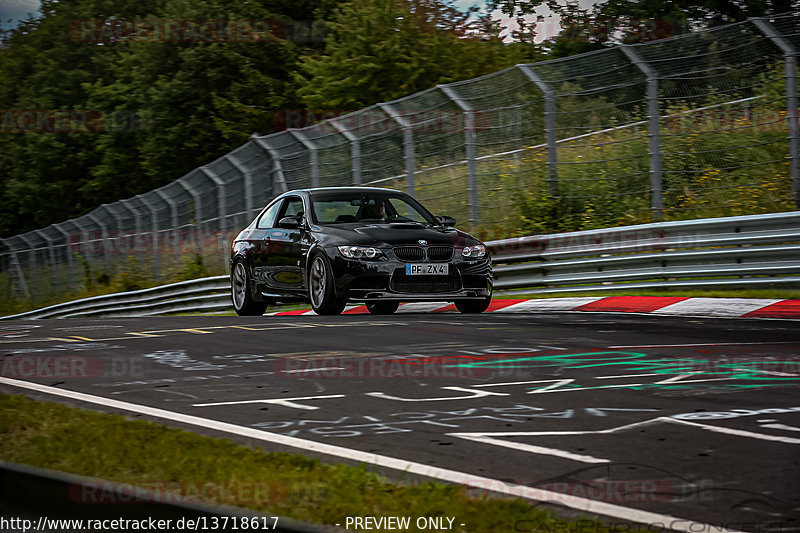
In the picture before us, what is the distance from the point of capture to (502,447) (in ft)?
16.2

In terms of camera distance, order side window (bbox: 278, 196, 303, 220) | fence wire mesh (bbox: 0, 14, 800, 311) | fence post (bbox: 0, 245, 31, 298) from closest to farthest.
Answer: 1. fence wire mesh (bbox: 0, 14, 800, 311)
2. side window (bbox: 278, 196, 303, 220)
3. fence post (bbox: 0, 245, 31, 298)

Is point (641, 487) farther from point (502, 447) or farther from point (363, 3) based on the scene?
point (363, 3)

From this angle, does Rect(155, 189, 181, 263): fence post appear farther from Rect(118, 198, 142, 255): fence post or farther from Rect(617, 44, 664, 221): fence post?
Rect(617, 44, 664, 221): fence post

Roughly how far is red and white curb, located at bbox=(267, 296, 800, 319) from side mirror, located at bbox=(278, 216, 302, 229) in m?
2.34

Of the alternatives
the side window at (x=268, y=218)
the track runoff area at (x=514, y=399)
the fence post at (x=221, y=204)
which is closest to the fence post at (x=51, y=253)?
the fence post at (x=221, y=204)

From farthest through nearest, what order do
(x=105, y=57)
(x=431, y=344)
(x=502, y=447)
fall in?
(x=105, y=57)
(x=431, y=344)
(x=502, y=447)

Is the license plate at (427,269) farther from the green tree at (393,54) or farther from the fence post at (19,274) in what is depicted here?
the fence post at (19,274)

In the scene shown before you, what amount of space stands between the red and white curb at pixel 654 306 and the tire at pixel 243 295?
1.30 metres

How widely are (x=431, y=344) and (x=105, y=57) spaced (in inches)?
2221

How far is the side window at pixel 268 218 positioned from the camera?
14656mm

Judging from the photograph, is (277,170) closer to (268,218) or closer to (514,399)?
(268,218)

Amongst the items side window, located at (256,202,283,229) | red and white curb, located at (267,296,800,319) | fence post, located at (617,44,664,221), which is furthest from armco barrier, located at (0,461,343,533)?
fence post, located at (617,44,664,221)

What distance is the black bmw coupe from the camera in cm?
1219

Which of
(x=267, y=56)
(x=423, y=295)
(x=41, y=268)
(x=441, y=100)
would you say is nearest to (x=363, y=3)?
(x=267, y=56)
